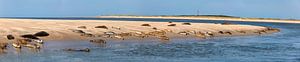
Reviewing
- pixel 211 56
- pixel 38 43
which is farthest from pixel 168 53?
pixel 38 43

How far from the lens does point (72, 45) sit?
2973cm

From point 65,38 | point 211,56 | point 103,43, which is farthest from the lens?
point 65,38

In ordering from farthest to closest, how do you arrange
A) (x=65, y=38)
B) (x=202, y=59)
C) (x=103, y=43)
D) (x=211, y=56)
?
(x=65, y=38) → (x=103, y=43) → (x=211, y=56) → (x=202, y=59)

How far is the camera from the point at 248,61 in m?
23.4

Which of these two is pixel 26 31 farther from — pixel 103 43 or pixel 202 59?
pixel 202 59

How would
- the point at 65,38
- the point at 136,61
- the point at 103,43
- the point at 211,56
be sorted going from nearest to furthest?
the point at 136,61 < the point at 211,56 < the point at 103,43 < the point at 65,38

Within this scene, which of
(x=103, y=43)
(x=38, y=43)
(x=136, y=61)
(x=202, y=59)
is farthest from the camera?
(x=103, y=43)

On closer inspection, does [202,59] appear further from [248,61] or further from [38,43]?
[38,43]

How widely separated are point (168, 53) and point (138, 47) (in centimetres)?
329

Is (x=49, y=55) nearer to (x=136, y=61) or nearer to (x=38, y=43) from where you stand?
(x=136, y=61)

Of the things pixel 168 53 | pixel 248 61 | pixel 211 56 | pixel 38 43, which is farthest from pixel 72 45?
pixel 248 61

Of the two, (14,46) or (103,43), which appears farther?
(103,43)

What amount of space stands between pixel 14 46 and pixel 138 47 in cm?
621

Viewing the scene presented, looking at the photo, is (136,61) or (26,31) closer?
(136,61)
